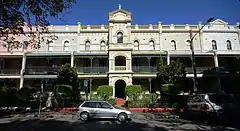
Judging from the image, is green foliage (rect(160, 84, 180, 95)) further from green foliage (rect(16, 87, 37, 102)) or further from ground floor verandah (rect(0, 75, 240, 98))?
green foliage (rect(16, 87, 37, 102))

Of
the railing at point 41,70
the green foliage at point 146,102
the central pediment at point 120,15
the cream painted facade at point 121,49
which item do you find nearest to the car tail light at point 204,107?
the green foliage at point 146,102

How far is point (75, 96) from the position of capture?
22.8 metres

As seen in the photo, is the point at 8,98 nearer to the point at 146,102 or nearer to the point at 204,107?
the point at 146,102

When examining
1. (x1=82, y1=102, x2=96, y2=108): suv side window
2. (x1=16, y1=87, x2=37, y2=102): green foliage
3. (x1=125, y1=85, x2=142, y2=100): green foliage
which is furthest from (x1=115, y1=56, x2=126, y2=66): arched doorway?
(x1=82, y1=102, x2=96, y2=108): suv side window

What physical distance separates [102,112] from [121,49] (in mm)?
16716

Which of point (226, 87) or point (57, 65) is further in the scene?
point (57, 65)

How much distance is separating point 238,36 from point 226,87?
9.11m

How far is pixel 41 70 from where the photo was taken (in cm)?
3089

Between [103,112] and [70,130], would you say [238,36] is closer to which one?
[103,112]

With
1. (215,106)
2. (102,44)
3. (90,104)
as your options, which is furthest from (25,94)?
(215,106)

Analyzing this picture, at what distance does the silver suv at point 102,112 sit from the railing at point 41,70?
1751 cm

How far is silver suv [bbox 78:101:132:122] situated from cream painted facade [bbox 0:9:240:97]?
14.9 metres

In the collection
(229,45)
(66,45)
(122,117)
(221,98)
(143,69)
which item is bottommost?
(122,117)

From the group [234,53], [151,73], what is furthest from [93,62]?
[234,53]
